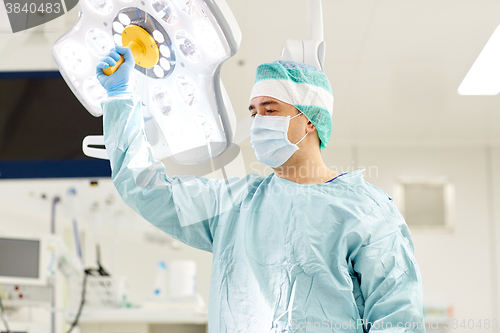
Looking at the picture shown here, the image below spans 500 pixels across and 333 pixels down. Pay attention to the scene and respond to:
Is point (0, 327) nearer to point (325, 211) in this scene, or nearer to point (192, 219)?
point (192, 219)

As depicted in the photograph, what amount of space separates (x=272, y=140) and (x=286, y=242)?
0.27 m

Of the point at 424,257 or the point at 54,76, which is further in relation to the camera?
the point at 424,257

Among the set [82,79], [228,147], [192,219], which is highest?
[82,79]

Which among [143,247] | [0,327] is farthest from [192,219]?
[143,247]

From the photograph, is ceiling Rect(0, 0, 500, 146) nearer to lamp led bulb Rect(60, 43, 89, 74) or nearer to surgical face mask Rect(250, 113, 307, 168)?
surgical face mask Rect(250, 113, 307, 168)

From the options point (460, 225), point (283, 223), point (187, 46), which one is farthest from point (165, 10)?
point (460, 225)

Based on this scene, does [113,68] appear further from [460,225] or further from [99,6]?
[460,225]

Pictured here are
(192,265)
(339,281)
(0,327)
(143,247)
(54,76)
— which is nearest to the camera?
(339,281)

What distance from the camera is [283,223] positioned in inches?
45.8

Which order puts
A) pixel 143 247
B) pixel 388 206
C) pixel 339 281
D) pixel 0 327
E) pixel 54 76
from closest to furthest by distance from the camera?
pixel 339 281
pixel 388 206
pixel 54 76
pixel 0 327
pixel 143 247

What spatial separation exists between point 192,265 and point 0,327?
113 cm

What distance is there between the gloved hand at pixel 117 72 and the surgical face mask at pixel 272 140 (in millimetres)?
344

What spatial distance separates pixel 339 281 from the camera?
1091mm

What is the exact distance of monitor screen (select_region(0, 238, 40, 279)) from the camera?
2.32 metres
